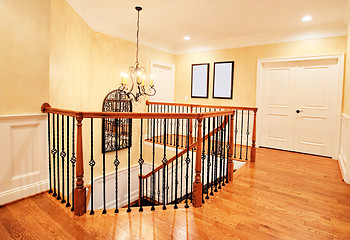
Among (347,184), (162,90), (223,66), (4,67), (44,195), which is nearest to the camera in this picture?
(4,67)

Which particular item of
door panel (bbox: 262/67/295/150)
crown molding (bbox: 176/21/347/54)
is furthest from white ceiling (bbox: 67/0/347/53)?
door panel (bbox: 262/67/295/150)

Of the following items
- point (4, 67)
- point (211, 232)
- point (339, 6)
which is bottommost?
point (211, 232)

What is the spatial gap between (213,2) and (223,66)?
2383mm

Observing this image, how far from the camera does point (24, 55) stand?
2420 mm

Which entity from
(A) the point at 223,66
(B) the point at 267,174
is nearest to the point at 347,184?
(B) the point at 267,174

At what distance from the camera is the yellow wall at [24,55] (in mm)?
2270

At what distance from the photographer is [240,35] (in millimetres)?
5266

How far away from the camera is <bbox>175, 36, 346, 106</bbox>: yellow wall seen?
4571 mm

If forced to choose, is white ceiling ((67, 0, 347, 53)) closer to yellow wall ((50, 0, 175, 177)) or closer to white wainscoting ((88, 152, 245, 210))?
yellow wall ((50, 0, 175, 177))

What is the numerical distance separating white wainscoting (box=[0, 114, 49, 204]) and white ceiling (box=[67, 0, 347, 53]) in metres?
2.02

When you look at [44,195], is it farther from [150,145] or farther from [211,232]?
[150,145]

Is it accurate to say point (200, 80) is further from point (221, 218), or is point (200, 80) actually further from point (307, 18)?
point (221, 218)

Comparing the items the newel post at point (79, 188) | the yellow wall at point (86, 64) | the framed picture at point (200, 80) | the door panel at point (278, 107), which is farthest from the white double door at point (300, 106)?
the newel post at point (79, 188)

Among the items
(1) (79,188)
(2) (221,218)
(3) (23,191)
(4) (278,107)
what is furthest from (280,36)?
(3) (23,191)
